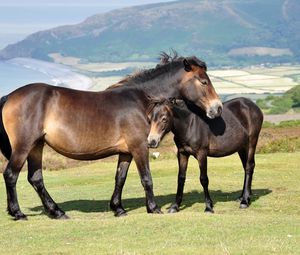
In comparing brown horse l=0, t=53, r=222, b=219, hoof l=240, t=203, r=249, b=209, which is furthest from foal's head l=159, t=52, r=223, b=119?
hoof l=240, t=203, r=249, b=209

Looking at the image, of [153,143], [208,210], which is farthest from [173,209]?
[153,143]

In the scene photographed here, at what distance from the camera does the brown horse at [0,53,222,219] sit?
44.2ft

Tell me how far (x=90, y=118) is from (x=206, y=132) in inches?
98.4

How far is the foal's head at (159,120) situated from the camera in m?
13.5

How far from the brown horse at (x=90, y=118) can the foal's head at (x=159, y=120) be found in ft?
0.80

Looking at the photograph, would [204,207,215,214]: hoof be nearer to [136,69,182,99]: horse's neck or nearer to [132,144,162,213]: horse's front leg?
[132,144,162,213]: horse's front leg

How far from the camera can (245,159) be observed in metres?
16.5

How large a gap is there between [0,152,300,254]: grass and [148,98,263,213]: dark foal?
812mm

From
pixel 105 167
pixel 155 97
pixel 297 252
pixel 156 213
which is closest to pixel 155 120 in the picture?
pixel 155 97

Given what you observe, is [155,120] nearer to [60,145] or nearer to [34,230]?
[60,145]

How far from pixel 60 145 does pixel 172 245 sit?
149 inches

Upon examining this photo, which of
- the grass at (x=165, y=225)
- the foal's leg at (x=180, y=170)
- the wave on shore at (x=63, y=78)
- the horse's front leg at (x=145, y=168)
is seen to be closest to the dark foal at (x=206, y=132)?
the foal's leg at (x=180, y=170)

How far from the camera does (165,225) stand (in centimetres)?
1230

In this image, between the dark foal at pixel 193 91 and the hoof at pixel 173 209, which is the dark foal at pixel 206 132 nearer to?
the hoof at pixel 173 209
